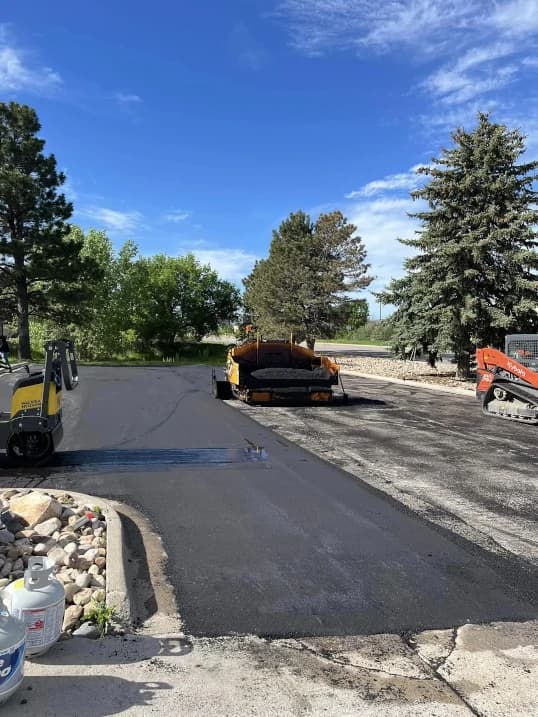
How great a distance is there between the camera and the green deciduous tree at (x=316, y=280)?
1604 inches

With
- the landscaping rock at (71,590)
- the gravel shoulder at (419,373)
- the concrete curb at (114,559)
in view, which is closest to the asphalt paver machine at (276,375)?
the gravel shoulder at (419,373)

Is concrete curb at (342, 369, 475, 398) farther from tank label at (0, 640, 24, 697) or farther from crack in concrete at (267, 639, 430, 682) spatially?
tank label at (0, 640, 24, 697)

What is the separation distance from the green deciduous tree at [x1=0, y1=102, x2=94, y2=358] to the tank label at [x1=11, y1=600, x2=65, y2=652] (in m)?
36.6

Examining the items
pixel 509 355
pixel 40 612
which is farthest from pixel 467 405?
pixel 40 612

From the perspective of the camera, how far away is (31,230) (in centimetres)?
3806

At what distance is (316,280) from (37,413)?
114ft

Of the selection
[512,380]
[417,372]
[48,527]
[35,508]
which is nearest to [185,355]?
[417,372]

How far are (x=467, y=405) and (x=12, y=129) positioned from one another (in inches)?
1375

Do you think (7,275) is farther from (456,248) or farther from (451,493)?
(451,493)

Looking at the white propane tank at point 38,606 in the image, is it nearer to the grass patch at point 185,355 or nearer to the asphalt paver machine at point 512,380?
the asphalt paver machine at point 512,380

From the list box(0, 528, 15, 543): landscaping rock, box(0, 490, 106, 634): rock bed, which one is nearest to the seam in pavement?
box(0, 490, 106, 634): rock bed

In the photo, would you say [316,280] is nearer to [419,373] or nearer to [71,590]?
[419,373]

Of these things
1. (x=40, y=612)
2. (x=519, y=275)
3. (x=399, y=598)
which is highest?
(x=519, y=275)

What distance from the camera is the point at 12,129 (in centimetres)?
3775
